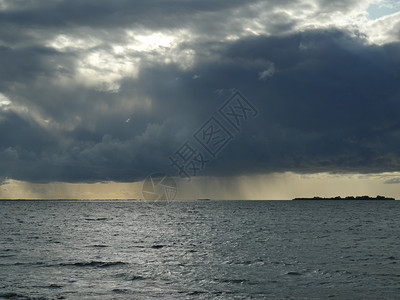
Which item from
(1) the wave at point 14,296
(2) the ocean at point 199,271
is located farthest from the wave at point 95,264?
(1) the wave at point 14,296

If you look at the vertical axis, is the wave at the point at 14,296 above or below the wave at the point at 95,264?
above

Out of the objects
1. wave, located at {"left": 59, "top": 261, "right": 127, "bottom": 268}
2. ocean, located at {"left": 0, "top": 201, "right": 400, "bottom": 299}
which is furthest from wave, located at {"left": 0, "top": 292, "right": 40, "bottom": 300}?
wave, located at {"left": 59, "top": 261, "right": 127, "bottom": 268}

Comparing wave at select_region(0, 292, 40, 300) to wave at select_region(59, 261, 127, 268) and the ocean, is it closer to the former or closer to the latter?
the ocean

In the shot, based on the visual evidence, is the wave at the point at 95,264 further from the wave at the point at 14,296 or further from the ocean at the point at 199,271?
the wave at the point at 14,296

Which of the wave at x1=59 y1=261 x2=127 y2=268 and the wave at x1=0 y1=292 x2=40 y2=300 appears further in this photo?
the wave at x1=59 y1=261 x2=127 y2=268

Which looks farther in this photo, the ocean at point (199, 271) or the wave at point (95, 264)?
the wave at point (95, 264)

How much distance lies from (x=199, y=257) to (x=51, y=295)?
695 inches

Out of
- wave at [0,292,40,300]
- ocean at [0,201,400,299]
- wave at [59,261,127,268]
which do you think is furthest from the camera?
wave at [59,261,127,268]

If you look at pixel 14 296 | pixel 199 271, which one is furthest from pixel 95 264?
pixel 14 296

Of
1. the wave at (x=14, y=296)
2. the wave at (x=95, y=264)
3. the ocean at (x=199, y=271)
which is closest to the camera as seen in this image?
the wave at (x=14, y=296)

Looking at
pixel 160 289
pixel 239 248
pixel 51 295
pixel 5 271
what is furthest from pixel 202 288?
pixel 239 248

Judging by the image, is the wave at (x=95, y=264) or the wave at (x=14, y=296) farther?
the wave at (x=95, y=264)

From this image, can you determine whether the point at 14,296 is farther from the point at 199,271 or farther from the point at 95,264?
the point at 199,271

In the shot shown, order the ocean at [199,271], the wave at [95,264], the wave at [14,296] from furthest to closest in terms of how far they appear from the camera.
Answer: the wave at [95,264], the ocean at [199,271], the wave at [14,296]
